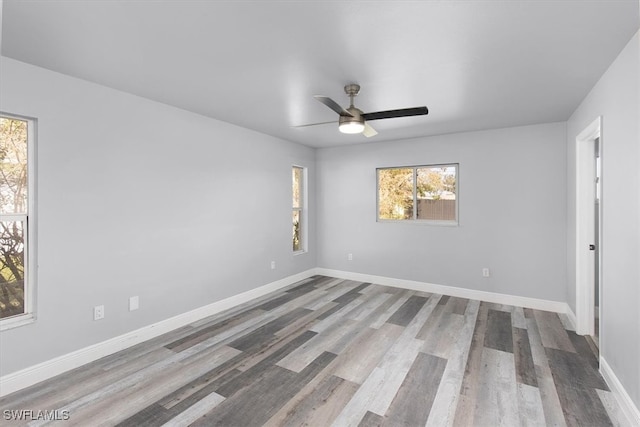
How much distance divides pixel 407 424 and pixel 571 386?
141 centimetres

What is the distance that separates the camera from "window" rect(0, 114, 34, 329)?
2.37 metres

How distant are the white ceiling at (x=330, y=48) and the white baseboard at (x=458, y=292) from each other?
2476 millimetres

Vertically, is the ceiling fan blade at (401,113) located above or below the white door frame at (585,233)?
above

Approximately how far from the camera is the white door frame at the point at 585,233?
3.25m

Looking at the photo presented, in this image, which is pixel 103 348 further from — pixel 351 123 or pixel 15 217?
pixel 351 123

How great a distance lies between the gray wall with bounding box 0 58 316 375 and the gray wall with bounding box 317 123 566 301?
1.86 metres

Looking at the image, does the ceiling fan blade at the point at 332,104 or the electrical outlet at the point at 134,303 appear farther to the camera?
the electrical outlet at the point at 134,303

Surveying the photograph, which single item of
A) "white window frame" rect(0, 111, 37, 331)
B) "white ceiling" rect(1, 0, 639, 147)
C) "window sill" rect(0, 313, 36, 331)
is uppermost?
"white ceiling" rect(1, 0, 639, 147)

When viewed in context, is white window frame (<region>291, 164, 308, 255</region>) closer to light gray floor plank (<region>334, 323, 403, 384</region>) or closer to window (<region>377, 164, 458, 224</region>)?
window (<region>377, 164, 458, 224</region>)

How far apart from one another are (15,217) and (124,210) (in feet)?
2.50

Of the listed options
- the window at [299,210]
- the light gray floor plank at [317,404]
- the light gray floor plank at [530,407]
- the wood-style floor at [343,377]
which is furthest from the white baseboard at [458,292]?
the light gray floor plank at [317,404]

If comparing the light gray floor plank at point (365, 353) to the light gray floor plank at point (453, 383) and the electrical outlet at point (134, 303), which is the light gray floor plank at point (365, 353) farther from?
the electrical outlet at point (134, 303)

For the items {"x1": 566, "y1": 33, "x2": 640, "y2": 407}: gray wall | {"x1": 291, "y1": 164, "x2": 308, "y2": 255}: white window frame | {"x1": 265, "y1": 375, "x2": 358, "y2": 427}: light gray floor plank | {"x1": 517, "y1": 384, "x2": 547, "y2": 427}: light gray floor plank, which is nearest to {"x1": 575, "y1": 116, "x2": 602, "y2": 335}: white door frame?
{"x1": 566, "y1": 33, "x2": 640, "y2": 407}: gray wall

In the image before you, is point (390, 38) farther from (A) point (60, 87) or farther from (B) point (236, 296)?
(B) point (236, 296)
